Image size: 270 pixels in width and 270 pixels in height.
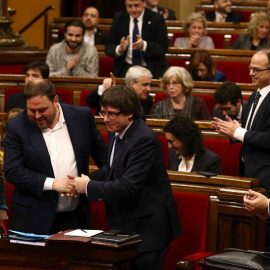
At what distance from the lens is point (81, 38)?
21.1ft

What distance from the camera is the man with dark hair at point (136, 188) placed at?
10.2 ft

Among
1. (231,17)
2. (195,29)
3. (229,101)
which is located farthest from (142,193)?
(231,17)

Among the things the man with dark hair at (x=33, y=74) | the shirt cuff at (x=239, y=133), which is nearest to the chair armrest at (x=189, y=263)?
the shirt cuff at (x=239, y=133)

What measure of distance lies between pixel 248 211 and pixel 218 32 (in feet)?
17.3

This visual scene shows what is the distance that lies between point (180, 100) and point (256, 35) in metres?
2.30

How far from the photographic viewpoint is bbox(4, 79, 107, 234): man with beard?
11.0ft

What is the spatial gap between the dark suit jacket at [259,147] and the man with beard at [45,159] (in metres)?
0.83

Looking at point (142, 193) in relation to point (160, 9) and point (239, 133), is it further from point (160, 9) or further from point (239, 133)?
point (160, 9)

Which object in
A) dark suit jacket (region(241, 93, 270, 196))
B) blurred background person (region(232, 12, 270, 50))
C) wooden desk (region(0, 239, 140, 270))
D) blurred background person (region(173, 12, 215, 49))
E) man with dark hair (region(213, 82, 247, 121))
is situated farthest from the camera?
blurred background person (region(173, 12, 215, 49))

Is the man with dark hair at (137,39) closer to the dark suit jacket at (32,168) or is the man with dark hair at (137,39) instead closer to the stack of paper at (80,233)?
the dark suit jacket at (32,168)

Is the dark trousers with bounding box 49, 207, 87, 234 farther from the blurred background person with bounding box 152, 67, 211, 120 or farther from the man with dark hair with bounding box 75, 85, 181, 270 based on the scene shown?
the blurred background person with bounding box 152, 67, 211, 120

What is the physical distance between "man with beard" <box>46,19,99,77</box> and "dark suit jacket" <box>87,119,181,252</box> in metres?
3.36

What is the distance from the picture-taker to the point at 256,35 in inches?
286

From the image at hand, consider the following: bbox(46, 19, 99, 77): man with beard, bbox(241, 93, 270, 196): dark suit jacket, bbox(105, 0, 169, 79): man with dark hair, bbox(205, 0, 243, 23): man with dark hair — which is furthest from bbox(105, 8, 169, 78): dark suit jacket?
bbox(205, 0, 243, 23): man with dark hair
